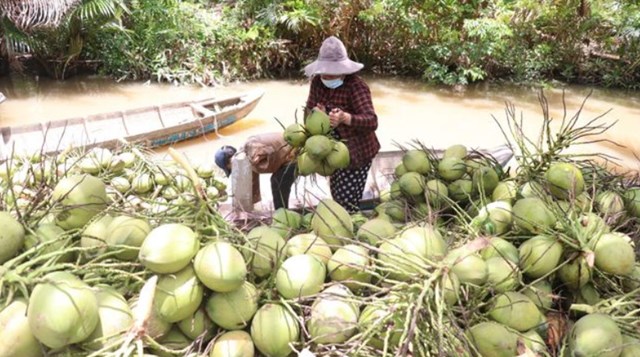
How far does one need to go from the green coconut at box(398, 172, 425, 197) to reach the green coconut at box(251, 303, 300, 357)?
0.96m

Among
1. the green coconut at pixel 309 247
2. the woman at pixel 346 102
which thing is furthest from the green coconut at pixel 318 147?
the green coconut at pixel 309 247

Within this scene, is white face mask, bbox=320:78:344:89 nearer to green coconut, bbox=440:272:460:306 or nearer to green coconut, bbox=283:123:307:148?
green coconut, bbox=283:123:307:148

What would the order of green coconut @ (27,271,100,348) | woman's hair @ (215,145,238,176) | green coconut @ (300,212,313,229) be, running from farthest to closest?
woman's hair @ (215,145,238,176) < green coconut @ (300,212,313,229) < green coconut @ (27,271,100,348)

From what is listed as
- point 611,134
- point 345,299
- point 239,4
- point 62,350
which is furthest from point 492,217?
point 239,4

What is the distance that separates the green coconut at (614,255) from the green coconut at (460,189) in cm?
64

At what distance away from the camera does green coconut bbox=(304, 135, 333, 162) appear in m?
2.36

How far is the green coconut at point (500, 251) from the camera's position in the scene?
1521 mm

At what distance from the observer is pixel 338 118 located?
2.83 meters

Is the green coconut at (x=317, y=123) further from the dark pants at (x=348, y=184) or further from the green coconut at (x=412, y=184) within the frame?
the dark pants at (x=348, y=184)

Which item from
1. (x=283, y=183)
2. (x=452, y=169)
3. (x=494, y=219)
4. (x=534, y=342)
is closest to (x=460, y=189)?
(x=452, y=169)

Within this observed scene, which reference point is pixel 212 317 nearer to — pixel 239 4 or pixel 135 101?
pixel 135 101

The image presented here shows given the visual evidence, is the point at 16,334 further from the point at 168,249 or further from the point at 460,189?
the point at 460,189

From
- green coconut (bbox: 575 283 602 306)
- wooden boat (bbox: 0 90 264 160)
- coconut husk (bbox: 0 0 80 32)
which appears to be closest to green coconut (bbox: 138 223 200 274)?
green coconut (bbox: 575 283 602 306)

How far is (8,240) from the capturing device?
1.24m
